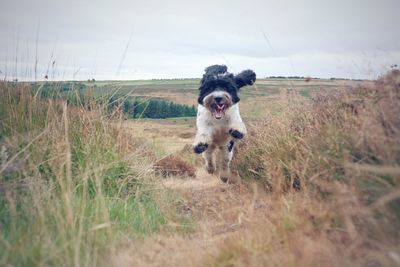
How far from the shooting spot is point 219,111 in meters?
8.27

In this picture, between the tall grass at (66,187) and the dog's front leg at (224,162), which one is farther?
the dog's front leg at (224,162)

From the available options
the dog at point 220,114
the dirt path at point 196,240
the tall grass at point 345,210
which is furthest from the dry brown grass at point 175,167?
the tall grass at point 345,210

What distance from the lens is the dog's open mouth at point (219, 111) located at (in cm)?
822

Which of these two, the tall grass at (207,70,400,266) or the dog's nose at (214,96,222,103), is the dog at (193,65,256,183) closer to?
the dog's nose at (214,96,222,103)

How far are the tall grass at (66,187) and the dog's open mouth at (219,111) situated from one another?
5.58 feet

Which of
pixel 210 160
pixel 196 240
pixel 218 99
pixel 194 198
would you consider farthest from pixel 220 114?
pixel 196 240

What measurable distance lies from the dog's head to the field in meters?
1.23

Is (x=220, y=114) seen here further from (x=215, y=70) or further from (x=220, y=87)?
(x=215, y=70)

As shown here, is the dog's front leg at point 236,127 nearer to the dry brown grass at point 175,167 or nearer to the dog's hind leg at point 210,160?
the dog's hind leg at point 210,160

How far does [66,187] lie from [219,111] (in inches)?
159

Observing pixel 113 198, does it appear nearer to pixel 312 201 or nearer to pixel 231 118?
pixel 312 201

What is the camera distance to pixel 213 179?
9.30 m

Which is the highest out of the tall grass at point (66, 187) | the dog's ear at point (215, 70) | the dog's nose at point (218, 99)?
the dog's ear at point (215, 70)

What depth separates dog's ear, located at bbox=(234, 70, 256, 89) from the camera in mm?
8945
